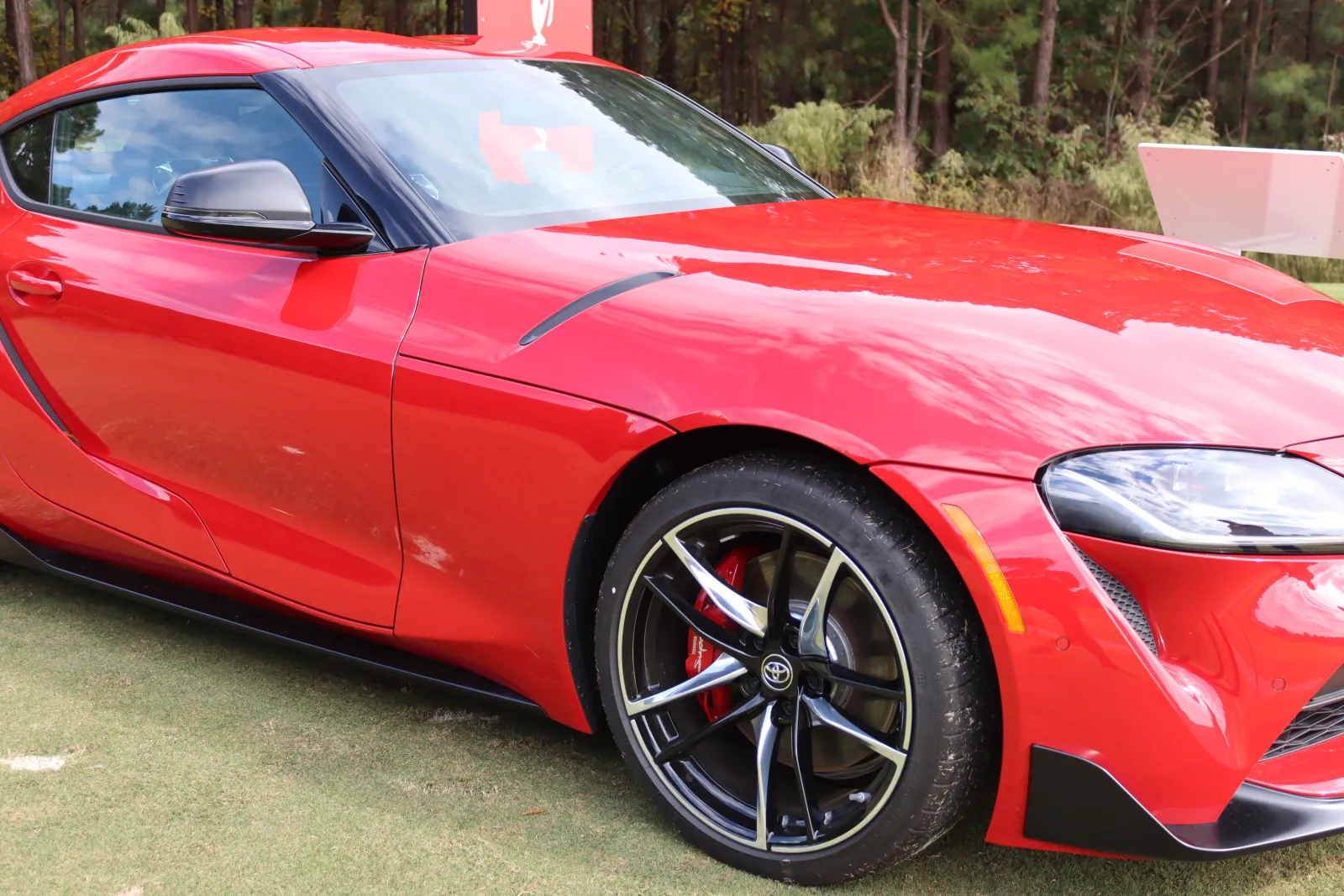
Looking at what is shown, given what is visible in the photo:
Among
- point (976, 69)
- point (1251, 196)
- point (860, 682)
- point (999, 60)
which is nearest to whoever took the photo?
point (860, 682)

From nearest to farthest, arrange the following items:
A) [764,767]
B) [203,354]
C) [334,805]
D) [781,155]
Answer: [764,767] → [334,805] → [203,354] → [781,155]

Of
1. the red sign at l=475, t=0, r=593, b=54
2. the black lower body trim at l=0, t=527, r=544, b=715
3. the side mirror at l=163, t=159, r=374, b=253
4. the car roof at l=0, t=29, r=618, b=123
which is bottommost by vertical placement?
the black lower body trim at l=0, t=527, r=544, b=715

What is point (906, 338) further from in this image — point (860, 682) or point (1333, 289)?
point (1333, 289)

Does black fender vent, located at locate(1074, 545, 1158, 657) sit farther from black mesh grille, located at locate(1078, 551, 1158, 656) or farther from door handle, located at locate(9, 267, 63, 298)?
door handle, located at locate(9, 267, 63, 298)

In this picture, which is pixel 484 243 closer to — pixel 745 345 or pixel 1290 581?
pixel 745 345

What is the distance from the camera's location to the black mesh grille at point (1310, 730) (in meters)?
1.88

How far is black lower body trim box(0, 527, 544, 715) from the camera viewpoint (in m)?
2.53

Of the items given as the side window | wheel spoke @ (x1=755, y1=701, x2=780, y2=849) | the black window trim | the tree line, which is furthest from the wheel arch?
the tree line

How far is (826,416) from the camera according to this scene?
1.95m

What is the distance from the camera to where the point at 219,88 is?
2.93 m

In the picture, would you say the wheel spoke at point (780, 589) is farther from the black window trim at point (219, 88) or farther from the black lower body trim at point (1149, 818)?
the black window trim at point (219, 88)

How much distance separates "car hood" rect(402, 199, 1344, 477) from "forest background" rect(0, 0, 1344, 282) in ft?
40.3

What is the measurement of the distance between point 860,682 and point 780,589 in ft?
0.64

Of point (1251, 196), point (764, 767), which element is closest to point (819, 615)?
point (764, 767)
